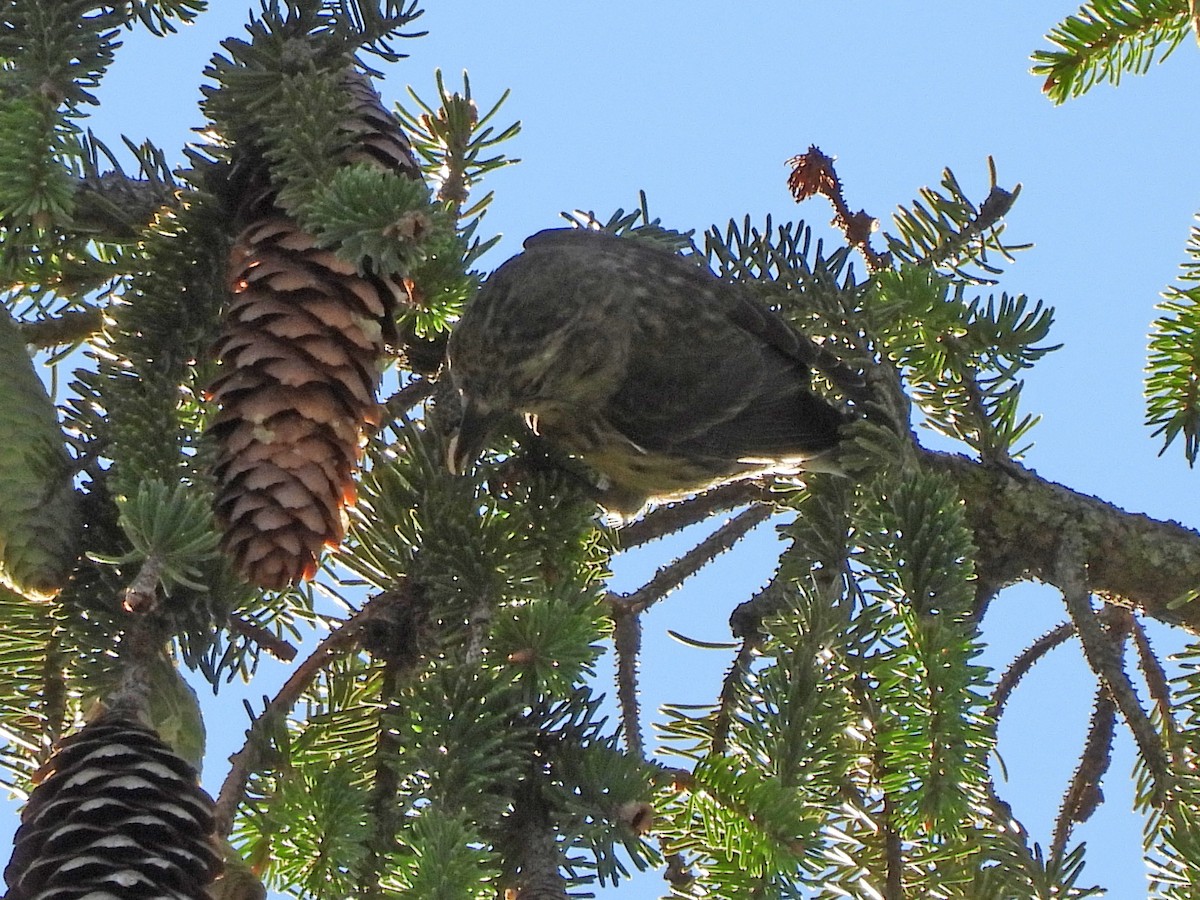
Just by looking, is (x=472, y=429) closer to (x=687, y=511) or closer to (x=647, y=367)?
(x=687, y=511)

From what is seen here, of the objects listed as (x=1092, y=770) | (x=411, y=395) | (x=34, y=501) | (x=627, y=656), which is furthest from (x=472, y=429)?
(x=1092, y=770)

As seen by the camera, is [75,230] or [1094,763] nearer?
[75,230]

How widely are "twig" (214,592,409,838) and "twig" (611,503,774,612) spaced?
0.52 meters

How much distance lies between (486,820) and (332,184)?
686 mm

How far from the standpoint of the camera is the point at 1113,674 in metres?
1.63

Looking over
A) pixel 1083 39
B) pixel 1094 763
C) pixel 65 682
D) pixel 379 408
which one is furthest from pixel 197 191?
pixel 1094 763

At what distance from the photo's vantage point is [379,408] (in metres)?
1.63

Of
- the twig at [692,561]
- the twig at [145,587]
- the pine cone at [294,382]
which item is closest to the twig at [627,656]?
the twig at [692,561]

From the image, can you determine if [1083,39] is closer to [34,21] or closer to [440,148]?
[440,148]

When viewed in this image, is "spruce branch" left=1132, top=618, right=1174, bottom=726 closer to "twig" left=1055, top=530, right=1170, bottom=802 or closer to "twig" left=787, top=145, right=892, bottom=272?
"twig" left=1055, top=530, right=1170, bottom=802

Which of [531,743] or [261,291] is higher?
[261,291]

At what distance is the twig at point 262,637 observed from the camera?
→ 4.91 ft

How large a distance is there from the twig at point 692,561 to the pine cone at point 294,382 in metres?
0.58

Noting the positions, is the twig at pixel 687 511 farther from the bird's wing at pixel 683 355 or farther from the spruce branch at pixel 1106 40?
the spruce branch at pixel 1106 40
